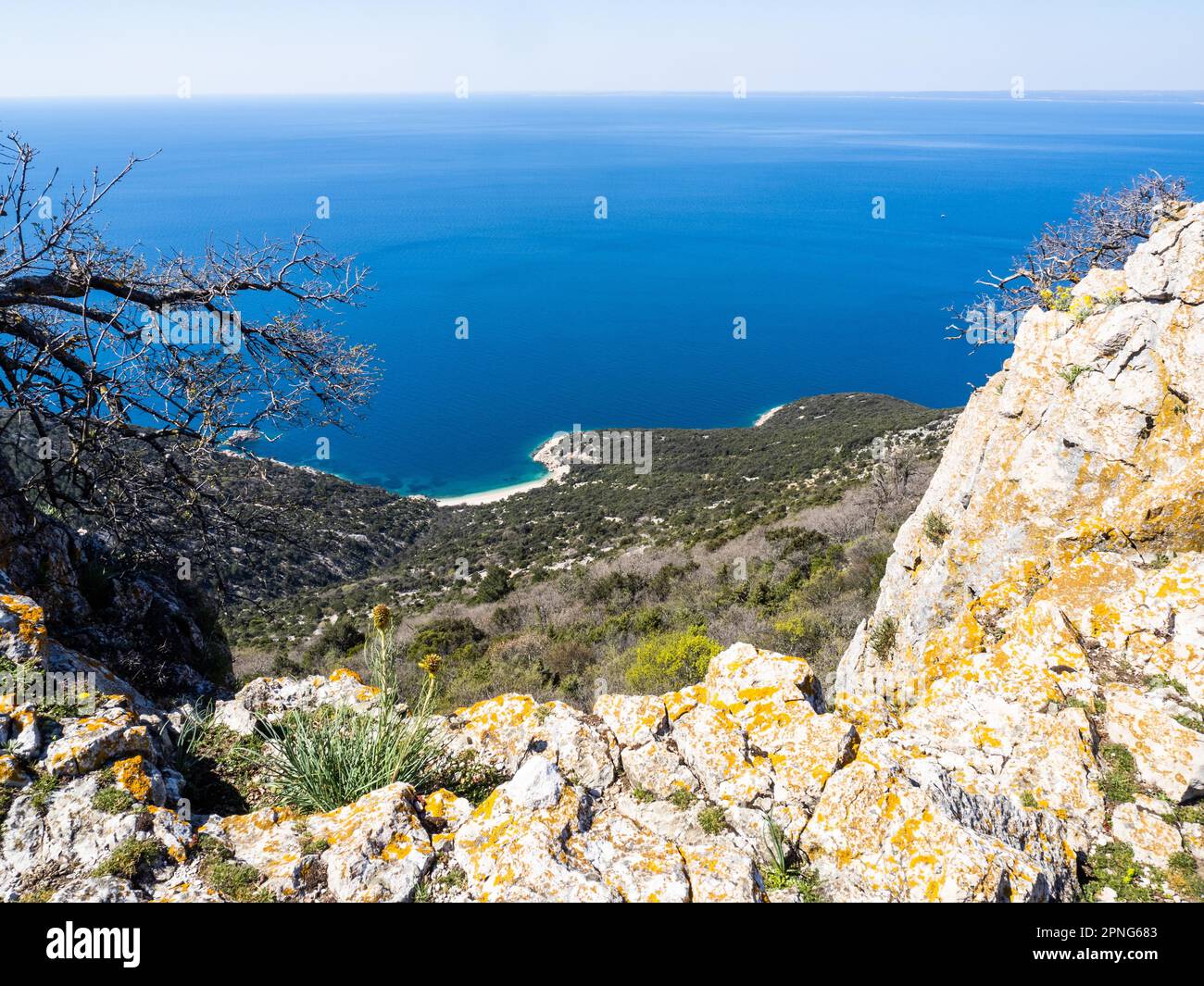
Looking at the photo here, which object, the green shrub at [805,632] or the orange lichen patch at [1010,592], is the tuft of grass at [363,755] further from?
the green shrub at [805,632]

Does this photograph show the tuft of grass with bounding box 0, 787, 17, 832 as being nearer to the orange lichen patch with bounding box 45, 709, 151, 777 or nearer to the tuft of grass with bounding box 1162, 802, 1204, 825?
the orange lichen patch with bounding box 45, 709, 151, 777

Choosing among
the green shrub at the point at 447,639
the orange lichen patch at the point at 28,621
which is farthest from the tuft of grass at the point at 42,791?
the green shrub at the point at 447,639

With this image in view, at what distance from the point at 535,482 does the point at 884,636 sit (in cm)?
4195

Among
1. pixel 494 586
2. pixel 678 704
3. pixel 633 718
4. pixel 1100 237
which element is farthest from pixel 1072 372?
pixel 494 586

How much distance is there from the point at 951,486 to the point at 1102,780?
4464 millimetres

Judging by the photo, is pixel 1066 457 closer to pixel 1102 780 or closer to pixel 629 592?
pixel 1102 780

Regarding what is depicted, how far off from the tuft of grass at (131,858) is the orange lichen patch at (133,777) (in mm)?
367

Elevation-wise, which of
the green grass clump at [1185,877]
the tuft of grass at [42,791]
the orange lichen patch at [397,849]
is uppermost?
the tuft of grass at [42,791]

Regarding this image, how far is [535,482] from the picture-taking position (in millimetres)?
48094

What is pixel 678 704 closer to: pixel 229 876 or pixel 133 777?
pixel 229 876

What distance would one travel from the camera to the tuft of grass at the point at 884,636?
270 inches

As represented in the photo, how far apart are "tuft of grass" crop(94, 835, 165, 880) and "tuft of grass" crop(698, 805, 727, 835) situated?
2588 millimetres

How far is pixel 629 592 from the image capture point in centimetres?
1791
